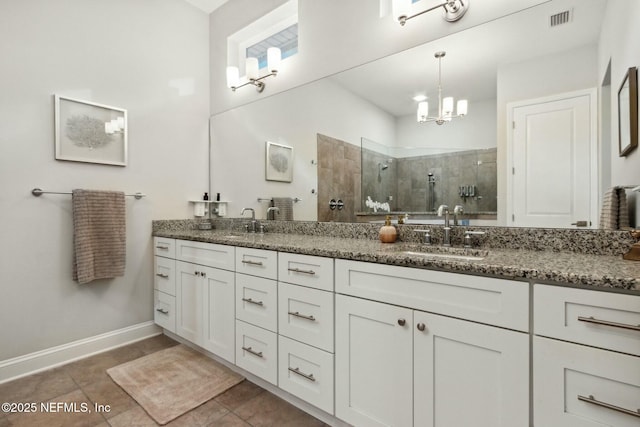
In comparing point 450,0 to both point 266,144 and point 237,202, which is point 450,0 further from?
point 237,202

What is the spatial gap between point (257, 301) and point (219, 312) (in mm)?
400

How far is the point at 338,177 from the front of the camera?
2.18 m

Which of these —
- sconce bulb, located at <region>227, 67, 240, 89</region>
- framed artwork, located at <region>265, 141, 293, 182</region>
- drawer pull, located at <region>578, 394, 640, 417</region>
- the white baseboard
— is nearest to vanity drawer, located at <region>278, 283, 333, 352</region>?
drawer pull, located at <region>578, 394, 640, 417</region>

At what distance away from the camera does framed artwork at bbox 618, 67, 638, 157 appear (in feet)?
3.85

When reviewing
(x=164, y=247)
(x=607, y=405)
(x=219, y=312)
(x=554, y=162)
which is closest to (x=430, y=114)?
(x=554, y=162)

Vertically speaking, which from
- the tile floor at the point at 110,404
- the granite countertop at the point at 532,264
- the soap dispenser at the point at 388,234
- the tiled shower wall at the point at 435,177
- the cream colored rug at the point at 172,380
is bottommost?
the tile floor at the point at 110,404

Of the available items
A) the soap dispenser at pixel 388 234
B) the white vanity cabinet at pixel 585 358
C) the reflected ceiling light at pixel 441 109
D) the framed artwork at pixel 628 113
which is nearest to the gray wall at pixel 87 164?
the soap dispenser at pixel 388 234

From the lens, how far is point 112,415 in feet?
5.41

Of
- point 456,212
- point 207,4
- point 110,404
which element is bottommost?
point 110,404

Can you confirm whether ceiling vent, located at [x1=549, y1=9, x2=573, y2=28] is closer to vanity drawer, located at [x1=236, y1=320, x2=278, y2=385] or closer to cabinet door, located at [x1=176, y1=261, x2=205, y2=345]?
vanity drawer, located at [x1=236, y1=320, x2=278, y2=385]

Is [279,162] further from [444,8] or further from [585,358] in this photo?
[585,358]

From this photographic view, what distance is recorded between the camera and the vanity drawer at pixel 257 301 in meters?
1.72

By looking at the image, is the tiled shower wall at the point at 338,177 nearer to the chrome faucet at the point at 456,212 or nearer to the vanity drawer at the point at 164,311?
the chrome faucet at the point at 456,212

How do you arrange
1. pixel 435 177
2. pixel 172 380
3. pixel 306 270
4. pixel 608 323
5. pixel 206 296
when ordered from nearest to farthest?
1. pixel 608 323
2. pixel 306 270
3. pixel 435 177
4. pixel 172 380
5. pixel 206 296
